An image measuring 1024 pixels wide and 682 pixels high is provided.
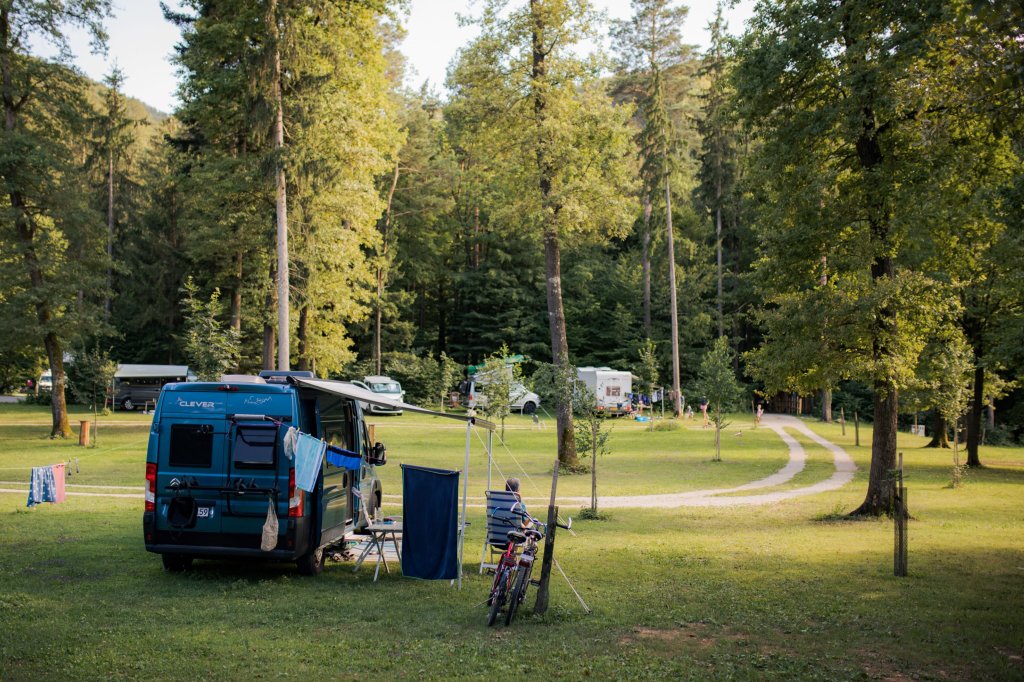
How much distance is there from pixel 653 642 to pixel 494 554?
14.2 ft

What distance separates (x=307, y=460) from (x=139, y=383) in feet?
139

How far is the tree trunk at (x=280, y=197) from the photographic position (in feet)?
74.4

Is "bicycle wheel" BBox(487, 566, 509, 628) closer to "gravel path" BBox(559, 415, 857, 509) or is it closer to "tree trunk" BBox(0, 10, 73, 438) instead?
"gravel path" BBox(559, 415, 857, 509)

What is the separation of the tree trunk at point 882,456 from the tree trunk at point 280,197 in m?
14.8

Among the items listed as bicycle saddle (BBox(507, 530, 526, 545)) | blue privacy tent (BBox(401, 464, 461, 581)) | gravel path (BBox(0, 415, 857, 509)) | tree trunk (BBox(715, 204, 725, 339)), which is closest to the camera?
bicycle saddle (BBox(507, 530, 526, 545))

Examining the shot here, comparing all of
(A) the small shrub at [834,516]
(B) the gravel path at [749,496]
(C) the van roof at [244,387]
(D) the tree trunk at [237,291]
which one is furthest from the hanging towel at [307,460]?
(D) the tree trunk at [237,291]

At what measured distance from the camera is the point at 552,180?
75.3 feet

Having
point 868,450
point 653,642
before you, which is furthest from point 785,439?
point 653,642

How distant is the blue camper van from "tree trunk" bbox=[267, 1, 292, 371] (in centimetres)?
1281

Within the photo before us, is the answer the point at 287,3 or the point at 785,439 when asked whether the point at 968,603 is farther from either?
the point at 785,439

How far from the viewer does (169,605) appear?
8.45 metres

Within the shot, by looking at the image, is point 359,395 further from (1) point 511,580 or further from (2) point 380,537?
(1) point 511,580

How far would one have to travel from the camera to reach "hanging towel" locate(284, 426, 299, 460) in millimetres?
9055

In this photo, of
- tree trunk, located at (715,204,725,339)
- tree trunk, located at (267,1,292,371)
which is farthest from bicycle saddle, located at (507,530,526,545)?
tree trunk, located at (715,204,725,339)
